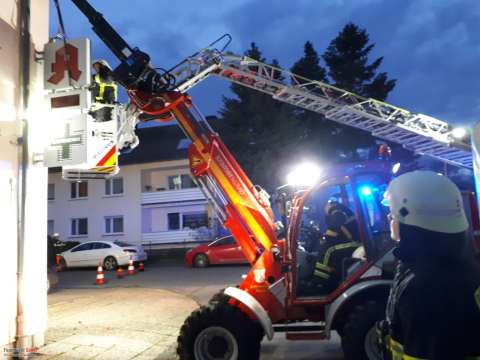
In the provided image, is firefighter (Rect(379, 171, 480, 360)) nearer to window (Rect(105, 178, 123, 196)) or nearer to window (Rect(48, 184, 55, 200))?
window (Rect(105, 178, 123, 196))

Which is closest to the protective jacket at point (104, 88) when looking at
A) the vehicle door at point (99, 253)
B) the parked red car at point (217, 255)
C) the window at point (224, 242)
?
the parked red car at point (217, 255)

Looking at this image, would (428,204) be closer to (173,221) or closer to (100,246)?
(100,246)

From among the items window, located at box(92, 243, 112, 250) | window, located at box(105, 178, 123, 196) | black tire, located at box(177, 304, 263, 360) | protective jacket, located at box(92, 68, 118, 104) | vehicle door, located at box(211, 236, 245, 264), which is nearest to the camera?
black tire, located at box(177, 304, 263, 360)

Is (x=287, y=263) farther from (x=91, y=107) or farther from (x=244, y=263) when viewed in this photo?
(x=244, y=263)

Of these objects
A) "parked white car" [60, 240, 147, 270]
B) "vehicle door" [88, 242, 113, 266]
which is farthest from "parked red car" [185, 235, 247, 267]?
"vehicle door" [88, 242, 113, 266]

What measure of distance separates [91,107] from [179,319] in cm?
462

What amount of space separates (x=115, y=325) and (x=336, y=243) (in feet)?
15.7

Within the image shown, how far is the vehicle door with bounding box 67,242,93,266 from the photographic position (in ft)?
68.1

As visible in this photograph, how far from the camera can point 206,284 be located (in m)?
13.9

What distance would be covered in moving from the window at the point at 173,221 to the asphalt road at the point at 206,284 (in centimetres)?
893

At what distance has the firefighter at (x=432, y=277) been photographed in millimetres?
1620

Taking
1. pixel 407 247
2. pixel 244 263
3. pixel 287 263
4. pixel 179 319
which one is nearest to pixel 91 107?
pixel 287 263

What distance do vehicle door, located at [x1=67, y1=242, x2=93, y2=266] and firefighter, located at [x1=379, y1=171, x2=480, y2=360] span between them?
20.6 metres

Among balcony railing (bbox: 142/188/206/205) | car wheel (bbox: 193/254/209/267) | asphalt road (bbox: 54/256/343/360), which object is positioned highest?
balcony railing (bbox: 142/188/206/205)
